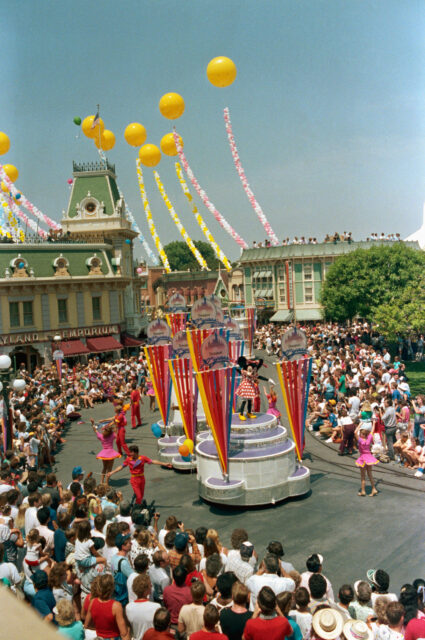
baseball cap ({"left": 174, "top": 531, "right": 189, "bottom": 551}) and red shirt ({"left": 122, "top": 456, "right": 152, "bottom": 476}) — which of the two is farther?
red shirt ({"left": 122, "top": 456, "right": 152, "bottom": 476})

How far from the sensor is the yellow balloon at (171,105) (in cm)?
2539

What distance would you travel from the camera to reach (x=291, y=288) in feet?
171

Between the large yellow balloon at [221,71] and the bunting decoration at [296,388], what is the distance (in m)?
13.2

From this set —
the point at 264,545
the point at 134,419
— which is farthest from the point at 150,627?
the point at 134,419

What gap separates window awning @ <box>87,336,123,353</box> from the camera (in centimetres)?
3438

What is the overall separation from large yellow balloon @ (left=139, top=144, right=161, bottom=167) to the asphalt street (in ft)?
66.0

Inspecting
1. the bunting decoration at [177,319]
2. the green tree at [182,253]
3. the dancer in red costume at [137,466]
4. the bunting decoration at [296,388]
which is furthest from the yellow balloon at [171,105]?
the green tree at [182,253]

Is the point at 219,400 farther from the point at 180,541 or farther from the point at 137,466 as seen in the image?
the point at 180,541

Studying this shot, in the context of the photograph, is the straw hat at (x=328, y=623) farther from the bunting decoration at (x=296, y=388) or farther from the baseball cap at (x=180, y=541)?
the bunting decoration at (x=296, y=388)

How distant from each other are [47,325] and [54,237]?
6.07 m

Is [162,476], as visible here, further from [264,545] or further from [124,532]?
[124,532]

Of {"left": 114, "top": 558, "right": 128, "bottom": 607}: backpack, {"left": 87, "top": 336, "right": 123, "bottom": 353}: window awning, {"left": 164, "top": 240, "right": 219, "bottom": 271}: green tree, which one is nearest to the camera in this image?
{"left": 114, "top": 558, "right": 128, "bottom": 607}: backpack

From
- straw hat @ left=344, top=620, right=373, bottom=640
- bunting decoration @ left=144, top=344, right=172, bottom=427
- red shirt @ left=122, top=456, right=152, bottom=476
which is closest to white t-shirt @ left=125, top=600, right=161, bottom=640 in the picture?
straw hat @ left=344, top=620, right=373, bottom=640

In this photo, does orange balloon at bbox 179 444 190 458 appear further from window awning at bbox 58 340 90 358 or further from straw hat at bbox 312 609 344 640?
window awning at bbox 58 340 90 358
